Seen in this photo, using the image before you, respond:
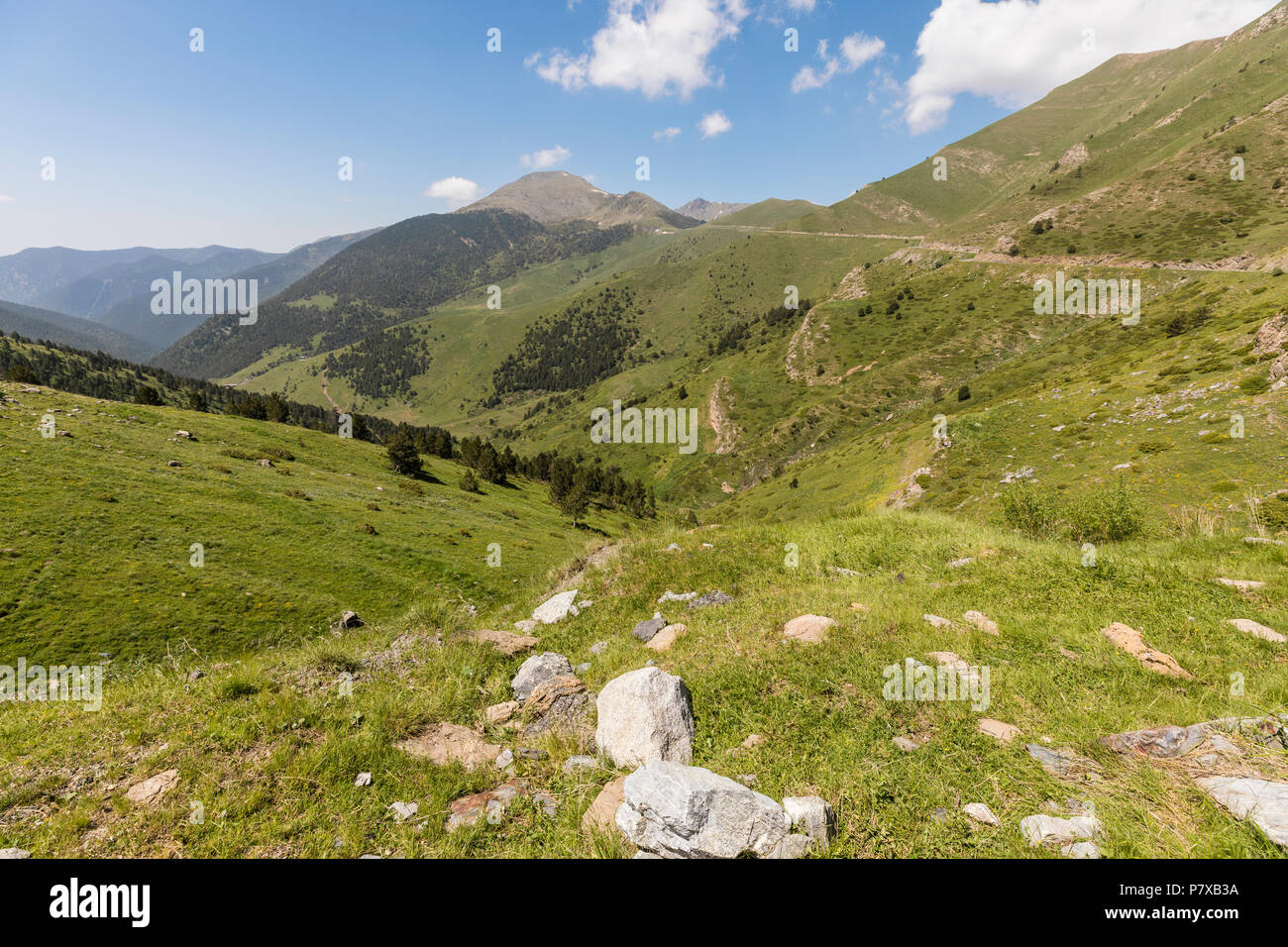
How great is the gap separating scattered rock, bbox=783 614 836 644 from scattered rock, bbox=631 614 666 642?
2615mm

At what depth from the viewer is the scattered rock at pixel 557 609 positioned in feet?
37.3

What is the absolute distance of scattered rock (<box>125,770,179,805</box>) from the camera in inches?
201

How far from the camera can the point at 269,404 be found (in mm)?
72250

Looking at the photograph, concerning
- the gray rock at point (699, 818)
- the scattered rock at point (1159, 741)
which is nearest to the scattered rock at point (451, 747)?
the gray rock at point (699, 818)

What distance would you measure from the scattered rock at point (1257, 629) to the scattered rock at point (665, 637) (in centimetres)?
906

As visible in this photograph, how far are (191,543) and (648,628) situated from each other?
80.8 feet

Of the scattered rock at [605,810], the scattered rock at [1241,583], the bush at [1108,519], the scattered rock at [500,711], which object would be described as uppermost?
the bush at [1108,519]

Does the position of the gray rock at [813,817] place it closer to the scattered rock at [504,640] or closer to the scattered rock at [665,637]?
the scattered rock at [665,637]

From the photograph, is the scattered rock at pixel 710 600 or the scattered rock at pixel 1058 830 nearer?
the scattered rock at pixel 1058 830

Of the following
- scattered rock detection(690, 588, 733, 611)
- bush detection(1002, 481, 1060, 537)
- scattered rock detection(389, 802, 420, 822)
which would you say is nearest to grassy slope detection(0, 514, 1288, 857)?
scattered rock detection(389, 802, 420, 822)

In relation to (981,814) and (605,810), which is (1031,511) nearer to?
(981,814)

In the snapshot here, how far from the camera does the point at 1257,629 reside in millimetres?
7480

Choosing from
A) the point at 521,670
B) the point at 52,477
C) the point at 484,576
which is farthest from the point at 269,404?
the point at 521,670
